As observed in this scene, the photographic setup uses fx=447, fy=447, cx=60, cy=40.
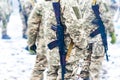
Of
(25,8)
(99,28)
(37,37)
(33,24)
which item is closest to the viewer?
(33,24)

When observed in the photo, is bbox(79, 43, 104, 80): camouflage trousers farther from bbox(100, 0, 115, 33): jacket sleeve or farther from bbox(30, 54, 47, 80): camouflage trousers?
bbox(30, 54, 47, 80): camouflage trousers

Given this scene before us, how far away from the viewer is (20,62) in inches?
446

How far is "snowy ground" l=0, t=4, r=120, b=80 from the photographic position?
9695 mm

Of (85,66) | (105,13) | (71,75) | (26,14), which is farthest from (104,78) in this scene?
(26,14)

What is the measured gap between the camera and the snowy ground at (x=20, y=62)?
970cm

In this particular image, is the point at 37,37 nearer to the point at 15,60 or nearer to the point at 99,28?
the point at 99,28

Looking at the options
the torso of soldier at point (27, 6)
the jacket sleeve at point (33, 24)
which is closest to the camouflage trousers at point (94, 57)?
the jacket sleeve at point (33, 24)

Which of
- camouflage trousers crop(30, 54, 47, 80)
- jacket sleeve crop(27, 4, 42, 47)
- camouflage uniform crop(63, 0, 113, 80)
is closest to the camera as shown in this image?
jacket sleeve crop(27, 4, 42, 47)

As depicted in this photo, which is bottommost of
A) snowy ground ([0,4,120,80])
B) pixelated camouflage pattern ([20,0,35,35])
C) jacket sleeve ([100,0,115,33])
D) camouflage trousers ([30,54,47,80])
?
snowy ground ([0,4,120,80])

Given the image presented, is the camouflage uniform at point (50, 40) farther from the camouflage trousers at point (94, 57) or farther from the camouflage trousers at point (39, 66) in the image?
the camouflage trousers at point (94, 57)

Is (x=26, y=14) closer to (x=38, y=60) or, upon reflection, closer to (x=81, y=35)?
(x=38, y=60)

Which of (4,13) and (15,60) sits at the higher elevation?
(4,13)

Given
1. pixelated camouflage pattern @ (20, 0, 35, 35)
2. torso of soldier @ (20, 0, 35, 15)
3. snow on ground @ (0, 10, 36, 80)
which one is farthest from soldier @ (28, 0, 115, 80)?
torso of soldier @ (20, 0, 35, 15)

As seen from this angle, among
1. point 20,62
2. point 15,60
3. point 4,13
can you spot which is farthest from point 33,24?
point 4,13
